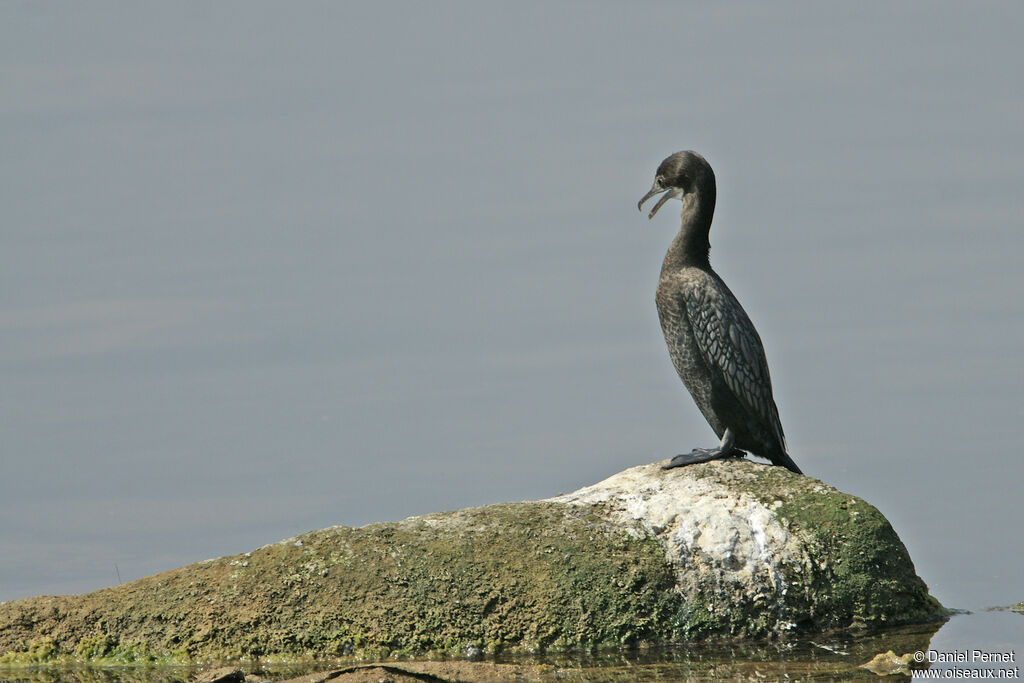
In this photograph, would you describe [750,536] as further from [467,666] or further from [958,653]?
[467,666]

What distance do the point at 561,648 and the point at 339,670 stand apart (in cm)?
143

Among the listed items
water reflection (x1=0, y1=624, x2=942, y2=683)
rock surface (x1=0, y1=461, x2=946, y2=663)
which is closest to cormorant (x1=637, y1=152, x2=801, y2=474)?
rock surface (x1=0, y1=461, x2=946, y2=663)

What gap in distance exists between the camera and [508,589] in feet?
26.4

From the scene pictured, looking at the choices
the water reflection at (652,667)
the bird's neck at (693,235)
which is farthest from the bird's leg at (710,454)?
the water reflection at (652,667)

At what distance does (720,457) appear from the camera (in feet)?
30.5

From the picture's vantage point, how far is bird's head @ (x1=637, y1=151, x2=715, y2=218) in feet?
32.2

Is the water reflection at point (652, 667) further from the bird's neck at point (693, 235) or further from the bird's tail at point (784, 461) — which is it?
the bird's neck at point (693, 235)

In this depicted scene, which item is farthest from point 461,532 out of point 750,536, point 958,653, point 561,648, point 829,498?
point 958,653

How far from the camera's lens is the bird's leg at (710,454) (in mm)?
9125

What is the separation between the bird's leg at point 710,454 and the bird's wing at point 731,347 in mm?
253

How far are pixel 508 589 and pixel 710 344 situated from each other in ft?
7.94

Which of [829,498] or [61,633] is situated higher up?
[829,498]

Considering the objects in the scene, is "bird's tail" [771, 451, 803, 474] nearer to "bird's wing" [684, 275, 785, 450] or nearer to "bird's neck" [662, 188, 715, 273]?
"bird's wing" [684, 275, 785, 450]

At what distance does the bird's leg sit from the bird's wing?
25cm
